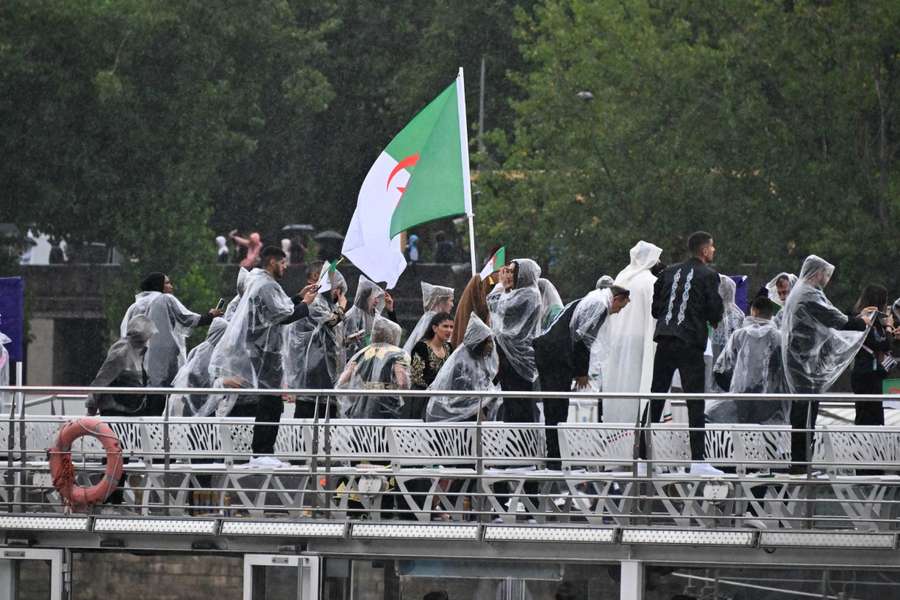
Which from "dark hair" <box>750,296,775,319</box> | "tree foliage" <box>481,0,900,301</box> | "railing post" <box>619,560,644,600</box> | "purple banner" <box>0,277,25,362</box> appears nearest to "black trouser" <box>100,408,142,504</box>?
"purple banner" <box>0,277,25,362</box>

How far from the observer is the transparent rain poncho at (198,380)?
56.1 ft

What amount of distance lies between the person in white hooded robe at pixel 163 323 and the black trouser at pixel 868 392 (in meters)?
5.36

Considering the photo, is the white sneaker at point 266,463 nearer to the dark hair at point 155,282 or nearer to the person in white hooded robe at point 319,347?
the person in white hooded robe at point 319,347

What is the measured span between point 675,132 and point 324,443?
2549 centimetres

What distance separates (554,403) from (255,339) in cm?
254

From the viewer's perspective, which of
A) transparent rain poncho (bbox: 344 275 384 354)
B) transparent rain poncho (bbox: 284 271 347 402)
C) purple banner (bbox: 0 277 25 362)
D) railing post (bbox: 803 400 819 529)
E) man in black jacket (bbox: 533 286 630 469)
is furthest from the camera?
purple banner (bbox: 0 277 25 362)

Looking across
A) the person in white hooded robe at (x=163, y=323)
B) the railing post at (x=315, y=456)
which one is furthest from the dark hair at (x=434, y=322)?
the person in white hooded robe at (x=163, y=323)

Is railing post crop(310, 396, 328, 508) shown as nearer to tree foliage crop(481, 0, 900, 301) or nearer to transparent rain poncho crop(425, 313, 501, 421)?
transparent rain poncho crop(425, 313, 501, 421)

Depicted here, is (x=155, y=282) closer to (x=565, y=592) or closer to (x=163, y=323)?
(x=163, y=323)

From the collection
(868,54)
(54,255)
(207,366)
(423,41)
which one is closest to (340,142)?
(423,41)

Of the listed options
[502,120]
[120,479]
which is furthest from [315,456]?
[502,120]

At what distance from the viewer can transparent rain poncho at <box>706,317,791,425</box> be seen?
15891 millimetres

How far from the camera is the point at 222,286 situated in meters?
48.2

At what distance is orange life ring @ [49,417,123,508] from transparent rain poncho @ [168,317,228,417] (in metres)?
1.52
